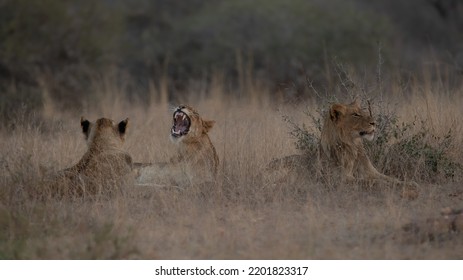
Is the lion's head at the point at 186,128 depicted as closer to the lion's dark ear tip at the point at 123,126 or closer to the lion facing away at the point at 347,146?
the lion's dark ear tip at the point at 123,126

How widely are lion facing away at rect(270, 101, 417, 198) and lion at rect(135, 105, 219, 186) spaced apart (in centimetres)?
96

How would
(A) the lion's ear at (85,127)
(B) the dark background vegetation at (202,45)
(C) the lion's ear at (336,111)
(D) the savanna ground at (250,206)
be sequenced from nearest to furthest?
(D) the savanna ground at (250,206) → (C) the lion's ear at (336,111) → (A) the lion's ear at (85,127) → (B) the dark background vegetation at (202,45)

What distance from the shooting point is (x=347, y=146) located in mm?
9023

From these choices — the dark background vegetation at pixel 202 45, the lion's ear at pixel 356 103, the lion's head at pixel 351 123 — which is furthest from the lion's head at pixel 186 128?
the dark background vegetation at pixel 202 45

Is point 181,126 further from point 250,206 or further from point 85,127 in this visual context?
point 250,206

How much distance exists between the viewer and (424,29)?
28.7 metres

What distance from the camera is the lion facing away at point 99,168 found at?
27.7ft

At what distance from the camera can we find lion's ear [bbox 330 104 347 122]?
350 inches

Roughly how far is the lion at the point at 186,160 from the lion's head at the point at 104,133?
353mm

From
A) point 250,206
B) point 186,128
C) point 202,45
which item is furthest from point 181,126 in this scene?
point 202,45

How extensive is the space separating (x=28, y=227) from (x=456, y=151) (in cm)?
477

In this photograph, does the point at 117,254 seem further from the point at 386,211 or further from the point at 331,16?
the point at 331,16

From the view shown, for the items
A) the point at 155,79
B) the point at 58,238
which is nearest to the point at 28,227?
the point at 58,238

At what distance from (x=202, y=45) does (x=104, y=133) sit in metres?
15.7
